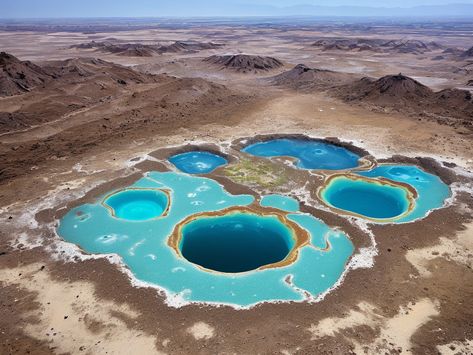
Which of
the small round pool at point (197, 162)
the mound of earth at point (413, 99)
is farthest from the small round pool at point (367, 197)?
the mound of earth at point (413, 99)

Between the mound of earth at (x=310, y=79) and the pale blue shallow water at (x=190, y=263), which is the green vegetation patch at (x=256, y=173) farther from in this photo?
the mound of earth at (x=310, y=79)

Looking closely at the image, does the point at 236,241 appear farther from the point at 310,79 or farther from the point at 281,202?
the point at 310,79

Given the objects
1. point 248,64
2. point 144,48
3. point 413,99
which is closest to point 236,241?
point 413,99

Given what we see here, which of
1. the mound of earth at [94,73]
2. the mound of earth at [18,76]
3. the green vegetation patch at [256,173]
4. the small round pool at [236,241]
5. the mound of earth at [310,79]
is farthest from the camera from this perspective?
the mound of earth at [310,79]

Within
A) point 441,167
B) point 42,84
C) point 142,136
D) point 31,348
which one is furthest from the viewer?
point 42,84

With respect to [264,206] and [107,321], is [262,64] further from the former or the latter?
[107,321]

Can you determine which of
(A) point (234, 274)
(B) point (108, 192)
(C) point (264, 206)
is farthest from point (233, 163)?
(A) point (234, 274)

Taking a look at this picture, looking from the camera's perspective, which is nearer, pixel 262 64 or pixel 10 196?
pixel 10 196
